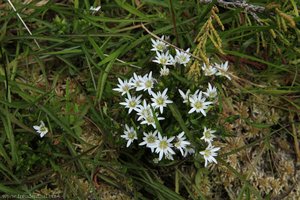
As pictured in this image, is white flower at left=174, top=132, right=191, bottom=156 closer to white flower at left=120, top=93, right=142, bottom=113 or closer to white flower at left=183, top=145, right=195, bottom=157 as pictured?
white flower at left=183, top=145, right=195, bottom=157

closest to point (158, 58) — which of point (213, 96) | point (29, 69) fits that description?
point (213, 96)

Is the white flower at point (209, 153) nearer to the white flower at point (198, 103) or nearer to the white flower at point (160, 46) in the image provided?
the white flower at point (198, 103)

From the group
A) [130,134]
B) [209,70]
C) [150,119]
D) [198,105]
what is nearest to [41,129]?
[130,134]

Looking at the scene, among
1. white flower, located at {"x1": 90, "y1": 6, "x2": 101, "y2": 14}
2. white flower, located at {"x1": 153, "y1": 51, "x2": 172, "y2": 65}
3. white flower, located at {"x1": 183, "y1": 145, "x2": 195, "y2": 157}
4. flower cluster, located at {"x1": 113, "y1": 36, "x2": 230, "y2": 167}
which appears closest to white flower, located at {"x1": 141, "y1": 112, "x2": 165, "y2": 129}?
flower cluster, located at {"x1": 113, "y1": 36, "x2": 230, "y2": 167}

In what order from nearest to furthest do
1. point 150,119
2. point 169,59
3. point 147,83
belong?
1. point 150,119
2. point 147,83
3. point 169,59

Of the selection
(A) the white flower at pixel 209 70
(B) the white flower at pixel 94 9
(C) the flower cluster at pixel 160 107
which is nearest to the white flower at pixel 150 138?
(C) the flower cluster at pixel 160 107

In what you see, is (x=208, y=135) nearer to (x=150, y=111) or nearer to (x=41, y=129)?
(x=150, y=111)
